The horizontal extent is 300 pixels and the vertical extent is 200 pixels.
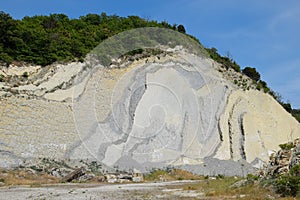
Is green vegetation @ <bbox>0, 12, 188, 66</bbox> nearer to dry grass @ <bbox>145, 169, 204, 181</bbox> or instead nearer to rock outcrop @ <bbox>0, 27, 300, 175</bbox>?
rock outcrop @ <bbox>0, 27, 300, 175</bbox>

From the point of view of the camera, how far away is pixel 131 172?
26469mm

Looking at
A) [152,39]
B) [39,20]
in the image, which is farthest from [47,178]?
[39,20]

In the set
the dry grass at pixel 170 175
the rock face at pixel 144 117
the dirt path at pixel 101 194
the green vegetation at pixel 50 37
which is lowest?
the dirt path at pixel 101 194

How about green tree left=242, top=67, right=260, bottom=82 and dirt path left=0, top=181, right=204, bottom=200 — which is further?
green tree left=242, top=67, right=260, bottom=82

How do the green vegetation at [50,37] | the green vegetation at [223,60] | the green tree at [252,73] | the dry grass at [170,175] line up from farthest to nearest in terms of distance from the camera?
1. the green tree at [252,73]
2. the green vegetation at [223,60]
3. the green vegetation at [50,37]
4. the dry grass at [170,175]

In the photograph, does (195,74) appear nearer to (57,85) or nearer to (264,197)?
(57,85)

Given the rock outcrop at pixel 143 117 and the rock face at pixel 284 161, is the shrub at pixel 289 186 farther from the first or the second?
the rock outcrop at pixel 143 117

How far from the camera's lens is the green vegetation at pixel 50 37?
30.7 m

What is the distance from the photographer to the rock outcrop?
2638 centimetres

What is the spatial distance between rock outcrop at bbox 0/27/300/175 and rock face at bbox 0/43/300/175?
79 mm

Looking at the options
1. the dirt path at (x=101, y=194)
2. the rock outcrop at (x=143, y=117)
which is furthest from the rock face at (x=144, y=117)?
the dirt path at (x=101, y=194)

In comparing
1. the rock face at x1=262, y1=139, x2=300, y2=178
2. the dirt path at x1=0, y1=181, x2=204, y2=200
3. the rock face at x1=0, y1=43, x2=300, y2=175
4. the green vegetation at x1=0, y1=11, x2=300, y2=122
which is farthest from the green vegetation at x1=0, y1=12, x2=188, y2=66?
the rock face at x1=262, y1=139, x2=300, y2=178

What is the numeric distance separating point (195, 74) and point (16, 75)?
59.7 ft

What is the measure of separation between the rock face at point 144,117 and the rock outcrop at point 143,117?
79mm
